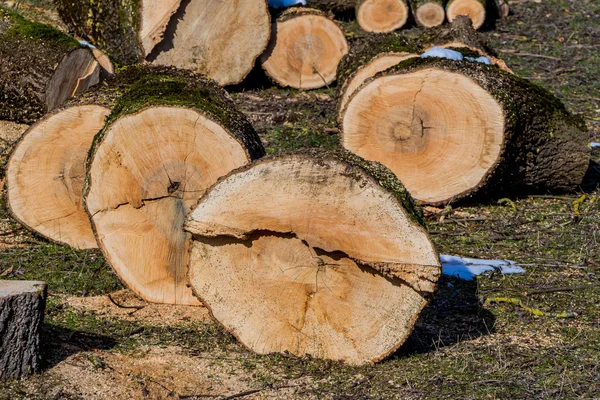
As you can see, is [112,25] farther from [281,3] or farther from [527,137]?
[527,137]

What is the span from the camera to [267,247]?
4.52 metres

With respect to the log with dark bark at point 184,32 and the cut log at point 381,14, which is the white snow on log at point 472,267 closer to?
the log with dark bark at point 184,32

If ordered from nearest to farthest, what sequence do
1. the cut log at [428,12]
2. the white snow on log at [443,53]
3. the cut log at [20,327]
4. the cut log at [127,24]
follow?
the cut log at [20,327] → the white snow on log at [443,53] → the cut log at [127,24] → the cut log at [428,12]

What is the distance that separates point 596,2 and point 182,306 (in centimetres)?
1104

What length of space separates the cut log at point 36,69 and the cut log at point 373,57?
2274 mm

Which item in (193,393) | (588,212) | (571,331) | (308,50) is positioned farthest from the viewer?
(308,50)

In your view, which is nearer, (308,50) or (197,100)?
(197,100)

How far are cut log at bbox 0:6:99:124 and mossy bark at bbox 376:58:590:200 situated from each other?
255 centimetres

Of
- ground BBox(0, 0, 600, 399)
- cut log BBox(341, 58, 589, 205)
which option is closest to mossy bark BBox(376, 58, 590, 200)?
cut log BBox(341, 58, 589, 205)

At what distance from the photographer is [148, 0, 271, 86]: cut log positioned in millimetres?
9164

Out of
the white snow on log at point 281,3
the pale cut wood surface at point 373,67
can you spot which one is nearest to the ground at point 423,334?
the pale cut wood surface at point 373,67

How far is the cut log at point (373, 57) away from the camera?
26.3 ft

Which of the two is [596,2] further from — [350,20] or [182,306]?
[182,306]

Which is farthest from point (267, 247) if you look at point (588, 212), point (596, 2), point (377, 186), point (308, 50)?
point (596, 2)
